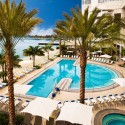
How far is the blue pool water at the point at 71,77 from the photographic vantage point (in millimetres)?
22734

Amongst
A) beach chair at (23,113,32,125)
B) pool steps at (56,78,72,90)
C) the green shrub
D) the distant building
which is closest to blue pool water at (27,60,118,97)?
pool steps at (56,78,72,90)

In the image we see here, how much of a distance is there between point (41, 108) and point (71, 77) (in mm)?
16270

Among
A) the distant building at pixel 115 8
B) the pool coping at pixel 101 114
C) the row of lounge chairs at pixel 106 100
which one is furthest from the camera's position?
the distant building at pixel 115 8

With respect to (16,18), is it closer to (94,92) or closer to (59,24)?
(59,24)

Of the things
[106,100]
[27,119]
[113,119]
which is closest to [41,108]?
[27,119]

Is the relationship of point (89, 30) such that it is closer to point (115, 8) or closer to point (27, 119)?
point (27, 119)

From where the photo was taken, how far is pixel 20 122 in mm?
12305

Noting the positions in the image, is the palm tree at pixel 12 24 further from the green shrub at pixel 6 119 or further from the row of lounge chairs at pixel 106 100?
the row of lounge chairs at pixel 106 100

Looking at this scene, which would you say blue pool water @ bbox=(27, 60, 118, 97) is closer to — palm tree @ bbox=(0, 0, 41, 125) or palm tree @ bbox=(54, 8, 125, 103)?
palm tree @ bbox=(54, 8, 125, 103)

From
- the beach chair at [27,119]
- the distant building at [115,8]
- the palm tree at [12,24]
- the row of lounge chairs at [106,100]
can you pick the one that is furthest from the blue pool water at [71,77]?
the palm tree at [12,24]

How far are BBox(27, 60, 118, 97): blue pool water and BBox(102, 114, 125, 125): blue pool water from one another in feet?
27.7

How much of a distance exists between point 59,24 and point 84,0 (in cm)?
5624

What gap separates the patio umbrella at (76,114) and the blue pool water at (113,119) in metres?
2.33

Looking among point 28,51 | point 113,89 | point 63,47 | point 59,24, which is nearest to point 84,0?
point 63,47
